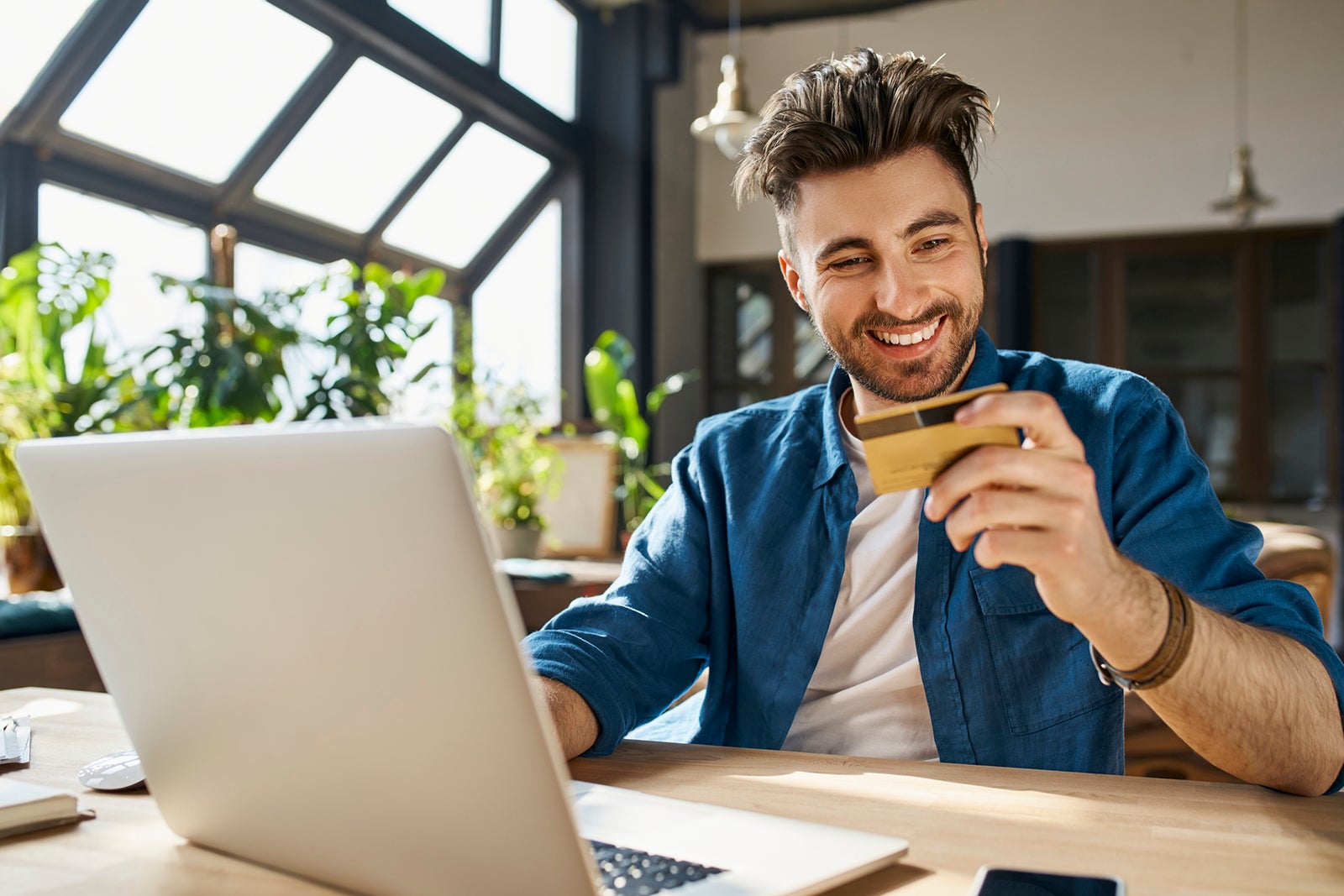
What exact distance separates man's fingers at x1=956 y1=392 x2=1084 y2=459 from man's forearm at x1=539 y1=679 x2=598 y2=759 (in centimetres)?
49

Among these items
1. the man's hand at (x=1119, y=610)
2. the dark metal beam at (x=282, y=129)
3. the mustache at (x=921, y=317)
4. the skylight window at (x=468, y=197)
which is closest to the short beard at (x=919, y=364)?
the mustache at (x=921, y=317)

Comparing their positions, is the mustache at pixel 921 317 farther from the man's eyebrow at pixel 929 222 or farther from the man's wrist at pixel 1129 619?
the man's wrist at pixel 1129 619

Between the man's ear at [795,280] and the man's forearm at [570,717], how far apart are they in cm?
64

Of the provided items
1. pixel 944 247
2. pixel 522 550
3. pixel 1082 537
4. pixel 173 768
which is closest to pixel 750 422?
pixel 944 247

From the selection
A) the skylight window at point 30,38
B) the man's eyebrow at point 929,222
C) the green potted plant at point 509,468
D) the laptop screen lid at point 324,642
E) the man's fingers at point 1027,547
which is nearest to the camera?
the laptop screen lid at point 324,642

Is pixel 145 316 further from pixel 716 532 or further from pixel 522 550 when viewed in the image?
pixel 716 532

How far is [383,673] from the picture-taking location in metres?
0.61

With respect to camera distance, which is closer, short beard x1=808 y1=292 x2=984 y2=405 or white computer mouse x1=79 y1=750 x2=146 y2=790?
white computer mouse x1=79 y1=750 x2=146 y2=790

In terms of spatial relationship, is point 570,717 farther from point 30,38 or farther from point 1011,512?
point 30,38

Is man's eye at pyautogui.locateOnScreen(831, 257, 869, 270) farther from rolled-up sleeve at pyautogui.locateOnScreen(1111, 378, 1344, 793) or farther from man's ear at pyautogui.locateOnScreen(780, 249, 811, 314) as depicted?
rolled-up sleeve at pyautogui.locateOnScreen(1111, 378, 1344, 793)

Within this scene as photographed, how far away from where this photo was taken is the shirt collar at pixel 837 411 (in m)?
1.43

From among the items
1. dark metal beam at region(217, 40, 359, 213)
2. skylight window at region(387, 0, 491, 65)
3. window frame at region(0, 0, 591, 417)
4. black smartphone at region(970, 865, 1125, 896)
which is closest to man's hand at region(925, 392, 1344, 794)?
black smartphone at region(970, 865, 1125, 896)

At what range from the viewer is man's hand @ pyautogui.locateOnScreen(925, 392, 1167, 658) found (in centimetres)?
75

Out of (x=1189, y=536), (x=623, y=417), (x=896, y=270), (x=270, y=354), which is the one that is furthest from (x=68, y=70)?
(x=1189, y=536)
